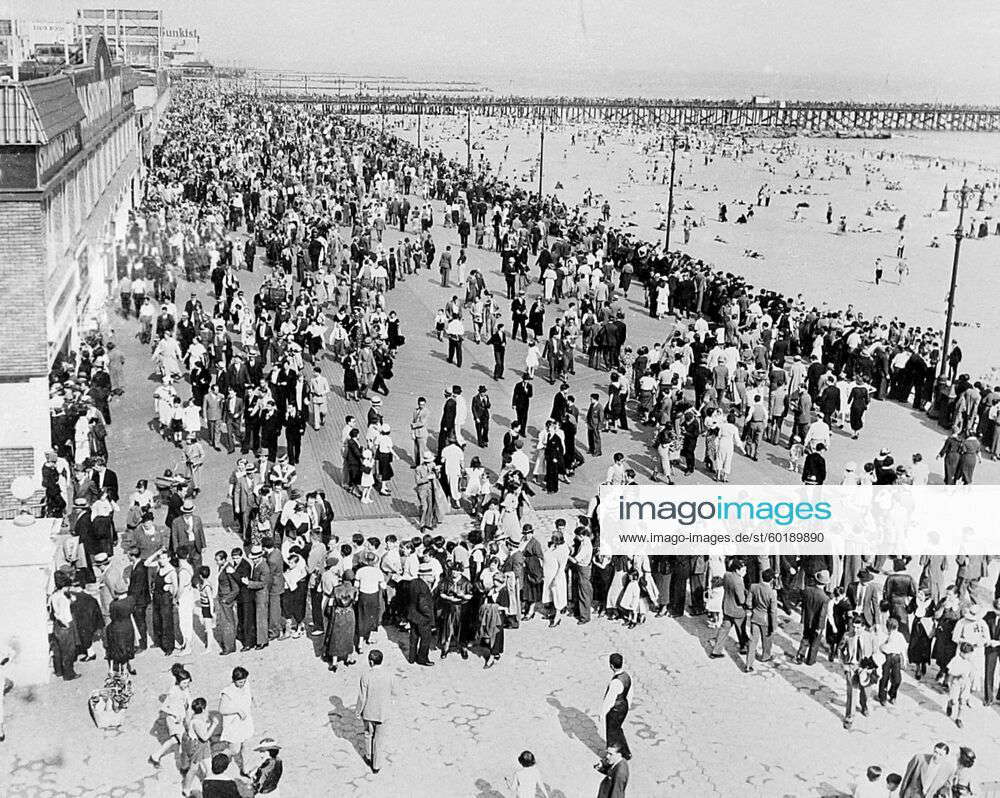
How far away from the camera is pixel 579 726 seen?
1037cm

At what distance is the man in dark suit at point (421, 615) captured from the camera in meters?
11.3

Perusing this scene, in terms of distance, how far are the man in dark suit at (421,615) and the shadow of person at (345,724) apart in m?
1.05

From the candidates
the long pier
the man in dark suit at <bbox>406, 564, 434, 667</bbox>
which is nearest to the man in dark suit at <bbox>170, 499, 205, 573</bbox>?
the man in dark suit at <bbox>406, 564, 434, 667</bbox>

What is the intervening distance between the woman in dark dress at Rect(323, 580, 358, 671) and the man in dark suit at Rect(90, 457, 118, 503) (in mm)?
4131

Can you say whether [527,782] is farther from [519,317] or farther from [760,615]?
[519,317]

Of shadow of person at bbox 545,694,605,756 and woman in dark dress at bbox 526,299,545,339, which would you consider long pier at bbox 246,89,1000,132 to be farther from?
shadow of person at bbox 545,694,605,756

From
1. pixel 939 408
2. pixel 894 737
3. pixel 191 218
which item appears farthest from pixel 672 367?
pixel 191 218

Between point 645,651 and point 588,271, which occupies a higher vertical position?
point 588,271

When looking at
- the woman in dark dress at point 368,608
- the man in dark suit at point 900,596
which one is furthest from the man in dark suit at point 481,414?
the man in dark suit at point 900,596

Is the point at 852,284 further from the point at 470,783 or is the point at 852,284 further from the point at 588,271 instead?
the point at 470,783

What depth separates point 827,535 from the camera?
12922mm

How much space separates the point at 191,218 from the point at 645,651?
21216 millimetres

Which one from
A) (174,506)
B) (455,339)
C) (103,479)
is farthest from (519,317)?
(174,506)

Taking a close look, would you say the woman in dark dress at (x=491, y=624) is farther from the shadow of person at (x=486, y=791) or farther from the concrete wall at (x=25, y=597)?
the concrete wall at (x=25, y=597)
